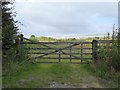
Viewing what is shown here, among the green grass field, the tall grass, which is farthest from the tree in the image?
the green grass field

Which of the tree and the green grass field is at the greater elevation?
the tree

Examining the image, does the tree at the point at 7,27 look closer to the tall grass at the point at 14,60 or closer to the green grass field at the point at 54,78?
the tall grass at the point at 14,60

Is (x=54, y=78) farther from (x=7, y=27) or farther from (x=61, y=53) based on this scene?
(x=61, y=53)

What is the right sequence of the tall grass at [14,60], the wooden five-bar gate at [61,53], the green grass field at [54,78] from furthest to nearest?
the wooden five-bar gate at [61,53], the tall grass at [14,60], the green grass field at [54,78]

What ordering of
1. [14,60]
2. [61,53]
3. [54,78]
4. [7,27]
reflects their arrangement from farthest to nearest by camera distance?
[61,53], [14,60], [7,27], [54,78]

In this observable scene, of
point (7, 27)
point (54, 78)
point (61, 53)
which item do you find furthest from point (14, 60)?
point (61, 53)

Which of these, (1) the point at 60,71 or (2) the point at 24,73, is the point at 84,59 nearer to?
(1) the point at 60,71

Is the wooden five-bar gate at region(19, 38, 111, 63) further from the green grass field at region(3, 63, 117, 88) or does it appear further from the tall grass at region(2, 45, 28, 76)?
the green grass field at region(3, 63, 117, 88)

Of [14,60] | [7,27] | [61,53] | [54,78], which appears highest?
[7,27]

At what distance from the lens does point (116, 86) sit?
11023mm

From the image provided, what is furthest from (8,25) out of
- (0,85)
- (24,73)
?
(0,85)

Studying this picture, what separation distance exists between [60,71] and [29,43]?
379 centimetres

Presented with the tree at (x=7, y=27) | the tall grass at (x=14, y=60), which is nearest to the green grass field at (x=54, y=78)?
the tall grass at (x=14, y=60)

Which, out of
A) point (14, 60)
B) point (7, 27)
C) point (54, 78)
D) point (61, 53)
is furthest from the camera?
point (61, 53)
